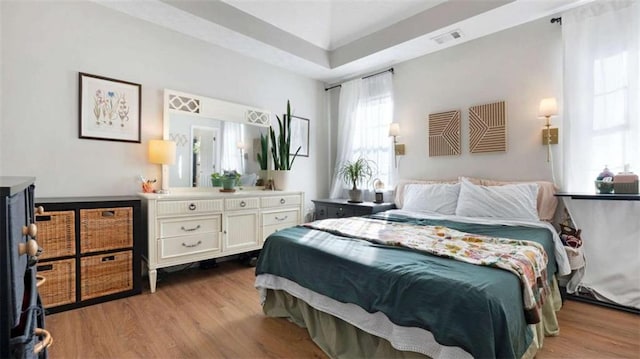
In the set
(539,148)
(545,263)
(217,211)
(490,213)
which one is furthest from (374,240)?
(539,148)

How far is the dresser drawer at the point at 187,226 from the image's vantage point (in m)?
2.71

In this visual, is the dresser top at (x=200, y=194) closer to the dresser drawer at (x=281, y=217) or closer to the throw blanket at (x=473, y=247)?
the dresser drawer at (x=281, y=217)

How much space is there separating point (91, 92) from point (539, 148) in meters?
4.23

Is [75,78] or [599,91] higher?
[75,78]

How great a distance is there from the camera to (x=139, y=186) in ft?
9.68

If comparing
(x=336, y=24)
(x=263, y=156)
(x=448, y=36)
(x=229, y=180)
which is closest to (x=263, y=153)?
(x=263, y=156)

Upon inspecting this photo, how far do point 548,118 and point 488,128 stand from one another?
51cm

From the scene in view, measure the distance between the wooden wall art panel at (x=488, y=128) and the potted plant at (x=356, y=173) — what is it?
137cm

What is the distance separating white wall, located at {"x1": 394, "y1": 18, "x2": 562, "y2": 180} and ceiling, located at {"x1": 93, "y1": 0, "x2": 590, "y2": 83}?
0.16 metres

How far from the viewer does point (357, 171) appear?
160 inches

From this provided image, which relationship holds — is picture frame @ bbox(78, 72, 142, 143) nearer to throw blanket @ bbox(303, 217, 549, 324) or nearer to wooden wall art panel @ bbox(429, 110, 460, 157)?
throw blanket @ bbox(303, 217, 549, 324)

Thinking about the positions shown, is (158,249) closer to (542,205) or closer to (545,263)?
(545,263)

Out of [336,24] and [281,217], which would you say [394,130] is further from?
[281,217]

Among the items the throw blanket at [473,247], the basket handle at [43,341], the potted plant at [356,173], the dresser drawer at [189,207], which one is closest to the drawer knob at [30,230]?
the basket handle at [43,341]
